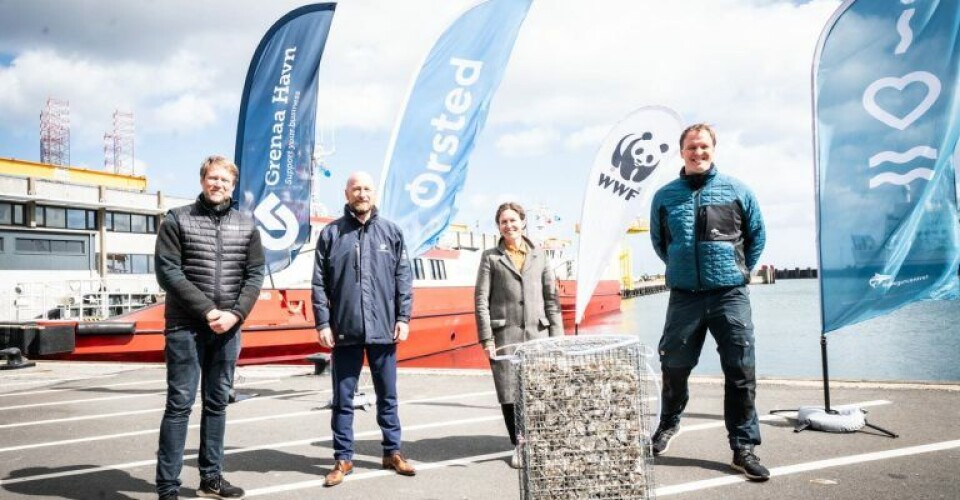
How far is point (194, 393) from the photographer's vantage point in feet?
11.7

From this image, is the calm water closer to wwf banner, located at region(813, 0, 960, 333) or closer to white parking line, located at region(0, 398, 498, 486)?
wwf banner, located at region(813, 0, 960, 333)

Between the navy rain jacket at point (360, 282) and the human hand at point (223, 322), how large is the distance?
569 millimetres

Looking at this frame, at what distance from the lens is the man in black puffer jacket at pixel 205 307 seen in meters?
3.46

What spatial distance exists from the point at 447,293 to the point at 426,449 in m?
12.6

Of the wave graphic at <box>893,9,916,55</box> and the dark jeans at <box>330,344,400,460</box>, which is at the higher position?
the wave graphic at <box>893,9,916,55</box>

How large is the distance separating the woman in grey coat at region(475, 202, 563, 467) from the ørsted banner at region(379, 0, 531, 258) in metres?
2.73

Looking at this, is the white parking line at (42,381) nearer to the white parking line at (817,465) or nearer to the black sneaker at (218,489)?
the black sneaker at (218,489)

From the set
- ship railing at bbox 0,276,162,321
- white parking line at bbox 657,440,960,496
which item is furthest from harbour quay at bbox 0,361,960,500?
ship railing at bbox 0,276,162,321

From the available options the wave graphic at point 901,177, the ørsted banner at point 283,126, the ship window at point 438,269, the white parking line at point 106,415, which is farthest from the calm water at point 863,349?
the ørsted banner at point 283,126

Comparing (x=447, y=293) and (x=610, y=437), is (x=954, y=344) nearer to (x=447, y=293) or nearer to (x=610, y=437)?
(x=447, y=293)

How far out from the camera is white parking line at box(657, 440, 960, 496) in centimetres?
354

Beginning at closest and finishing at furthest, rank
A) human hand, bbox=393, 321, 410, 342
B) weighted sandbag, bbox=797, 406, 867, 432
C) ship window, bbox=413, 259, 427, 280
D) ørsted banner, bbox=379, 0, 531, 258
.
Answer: human hand, bbox=393, 321, 410, 342
weighted sandbag, bbox=797, 406, 867, 432
ørsted banner, bbox=379, 0, 531, 258
ship window, bbox=413, 259, 427, 280

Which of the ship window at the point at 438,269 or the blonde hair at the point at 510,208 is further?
the ship window at the point at 438,269

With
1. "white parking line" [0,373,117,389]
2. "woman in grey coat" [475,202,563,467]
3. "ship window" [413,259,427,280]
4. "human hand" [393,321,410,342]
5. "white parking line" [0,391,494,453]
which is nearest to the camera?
"human hand" [393,321,410,342]
